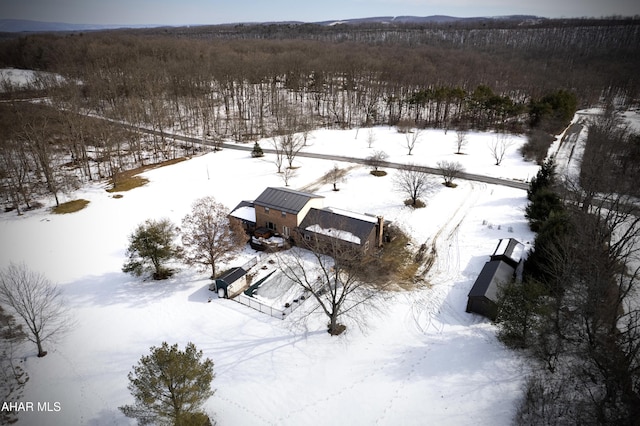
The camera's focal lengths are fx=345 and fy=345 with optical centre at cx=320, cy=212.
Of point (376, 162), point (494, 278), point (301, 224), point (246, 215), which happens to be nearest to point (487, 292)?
point (494, 278)

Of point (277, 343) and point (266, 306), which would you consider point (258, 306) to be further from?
point (277, 343)

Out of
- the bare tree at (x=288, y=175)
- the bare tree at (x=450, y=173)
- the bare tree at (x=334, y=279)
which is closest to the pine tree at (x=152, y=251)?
the bare tree at (x=334, y=279)

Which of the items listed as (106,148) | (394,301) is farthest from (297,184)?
(106,148)

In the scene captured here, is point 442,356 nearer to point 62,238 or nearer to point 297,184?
point 297,184

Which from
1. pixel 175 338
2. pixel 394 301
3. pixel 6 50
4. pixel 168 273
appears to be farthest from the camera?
pixel 6 50

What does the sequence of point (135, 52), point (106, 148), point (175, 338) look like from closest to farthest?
point (175, 338) → point (106, 148) → point (135, 52)

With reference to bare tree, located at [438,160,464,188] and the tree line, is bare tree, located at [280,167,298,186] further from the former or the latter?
the tree line
